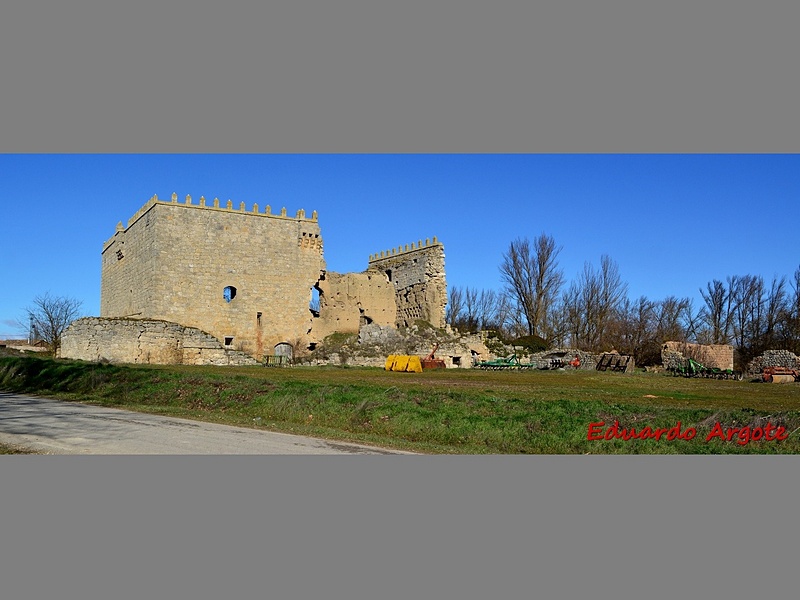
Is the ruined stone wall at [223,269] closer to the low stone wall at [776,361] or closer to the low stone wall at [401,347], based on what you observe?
the low stone wall at [401,347]

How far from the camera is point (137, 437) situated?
11.7 metres

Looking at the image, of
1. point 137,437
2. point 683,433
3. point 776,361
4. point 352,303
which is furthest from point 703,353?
point 137,437

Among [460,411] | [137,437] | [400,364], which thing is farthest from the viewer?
[400,364]

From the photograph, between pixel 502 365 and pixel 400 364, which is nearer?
pixel 400 364

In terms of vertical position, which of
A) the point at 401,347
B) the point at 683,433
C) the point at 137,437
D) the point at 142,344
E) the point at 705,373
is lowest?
the point at 683,433

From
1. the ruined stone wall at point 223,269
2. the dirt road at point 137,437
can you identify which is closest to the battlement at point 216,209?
the ruined stone wall at point 223,269

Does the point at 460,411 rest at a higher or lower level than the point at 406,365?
lower

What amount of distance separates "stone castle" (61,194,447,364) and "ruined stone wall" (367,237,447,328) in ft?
0.23

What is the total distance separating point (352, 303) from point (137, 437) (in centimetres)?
3163

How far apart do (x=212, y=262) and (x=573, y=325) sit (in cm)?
3311

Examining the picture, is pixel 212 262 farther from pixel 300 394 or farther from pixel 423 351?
pixel 300 394

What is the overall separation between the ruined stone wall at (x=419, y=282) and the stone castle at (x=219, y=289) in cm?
7

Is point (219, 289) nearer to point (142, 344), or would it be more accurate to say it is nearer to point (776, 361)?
point (142, 344)

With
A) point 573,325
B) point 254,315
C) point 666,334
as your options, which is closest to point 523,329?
point 573,325
